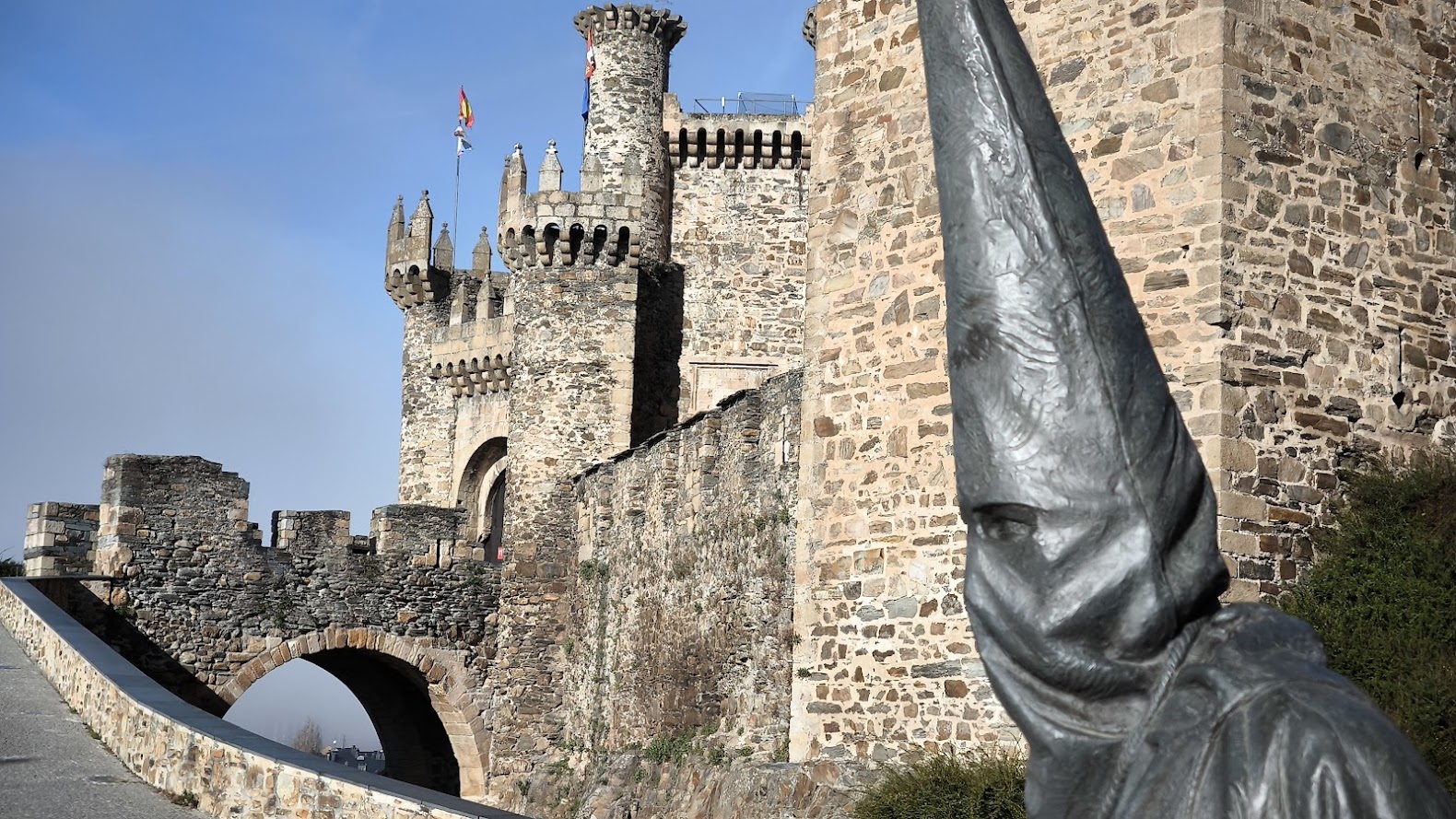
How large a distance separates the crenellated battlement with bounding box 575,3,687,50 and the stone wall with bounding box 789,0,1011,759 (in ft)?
62.9

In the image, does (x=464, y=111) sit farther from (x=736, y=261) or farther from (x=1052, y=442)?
(x=1052, y=442)

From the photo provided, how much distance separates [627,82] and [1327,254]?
21418 millimetres

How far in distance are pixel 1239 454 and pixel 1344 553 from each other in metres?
0.75

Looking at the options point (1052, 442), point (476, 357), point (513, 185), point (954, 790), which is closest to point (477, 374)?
point (476, 357)

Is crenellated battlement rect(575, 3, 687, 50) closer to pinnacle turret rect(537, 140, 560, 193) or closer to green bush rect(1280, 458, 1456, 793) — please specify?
pinnacle turret rect(537, 140, 560, 193)

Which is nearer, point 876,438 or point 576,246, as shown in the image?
point 876,438

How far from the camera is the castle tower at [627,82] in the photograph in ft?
92.6

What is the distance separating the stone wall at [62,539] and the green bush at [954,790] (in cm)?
1574

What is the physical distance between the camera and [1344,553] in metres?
8.22

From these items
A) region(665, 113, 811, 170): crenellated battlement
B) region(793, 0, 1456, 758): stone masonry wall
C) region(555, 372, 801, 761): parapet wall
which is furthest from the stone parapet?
region(793, 0, 1456, 758): stone masonry wall

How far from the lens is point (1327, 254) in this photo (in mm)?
8438

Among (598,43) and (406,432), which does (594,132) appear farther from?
(406,432)

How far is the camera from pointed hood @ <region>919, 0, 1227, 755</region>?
1.78 meters

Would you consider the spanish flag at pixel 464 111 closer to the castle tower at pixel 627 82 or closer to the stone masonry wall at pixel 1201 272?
the castle tower at pixel 627 82
